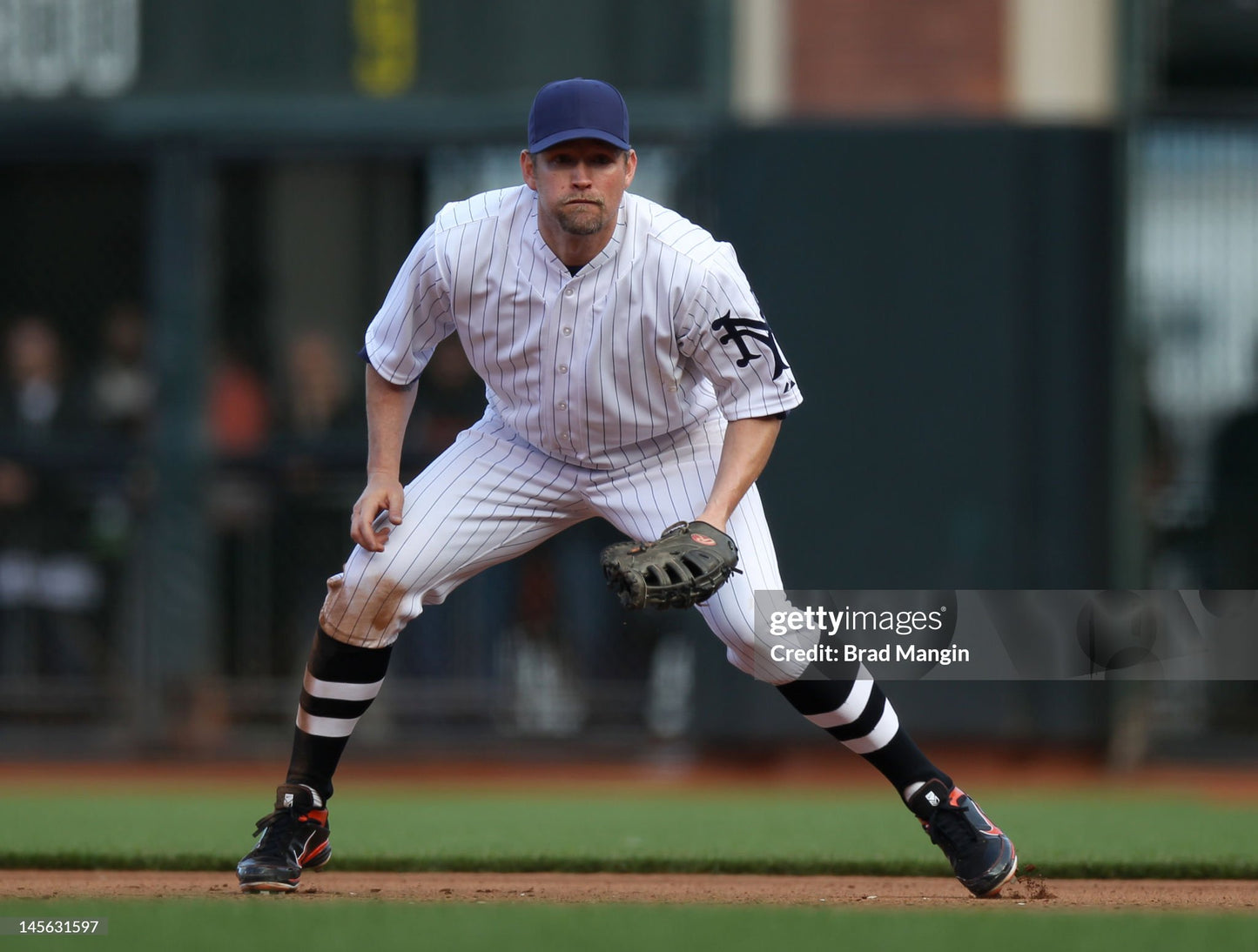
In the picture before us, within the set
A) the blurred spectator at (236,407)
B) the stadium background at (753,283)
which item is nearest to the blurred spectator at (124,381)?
the stadium background at (753,283)

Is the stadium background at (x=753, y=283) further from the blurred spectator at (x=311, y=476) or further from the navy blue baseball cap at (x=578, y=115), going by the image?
the navy blue baseball cap at (x=578, y=115)

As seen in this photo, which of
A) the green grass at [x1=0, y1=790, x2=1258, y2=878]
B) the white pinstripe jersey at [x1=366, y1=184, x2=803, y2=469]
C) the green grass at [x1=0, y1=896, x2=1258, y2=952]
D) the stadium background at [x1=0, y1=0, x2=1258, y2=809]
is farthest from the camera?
the stadium background at [x1=0, y1=0, x2=1258, y2=809]

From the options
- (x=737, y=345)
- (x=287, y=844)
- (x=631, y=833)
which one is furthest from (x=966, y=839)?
(x=631, y=833)

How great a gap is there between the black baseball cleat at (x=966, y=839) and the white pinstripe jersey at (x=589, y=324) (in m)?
1.02

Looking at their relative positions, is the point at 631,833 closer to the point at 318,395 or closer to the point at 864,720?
the point at 864,720

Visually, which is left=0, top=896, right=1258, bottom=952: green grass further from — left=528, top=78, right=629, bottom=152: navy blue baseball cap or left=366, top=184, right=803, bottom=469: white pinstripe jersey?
left=528, top=78, right=629, bottom=152: navy blue baseball cap

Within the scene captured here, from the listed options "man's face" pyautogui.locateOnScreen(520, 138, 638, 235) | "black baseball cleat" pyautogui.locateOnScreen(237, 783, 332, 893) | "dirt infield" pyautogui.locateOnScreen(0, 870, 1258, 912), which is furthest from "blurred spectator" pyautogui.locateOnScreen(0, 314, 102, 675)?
"man's face" pyautogui.locateOnScreen(520, 138, 638, 235)

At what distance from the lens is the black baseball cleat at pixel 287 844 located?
439cm

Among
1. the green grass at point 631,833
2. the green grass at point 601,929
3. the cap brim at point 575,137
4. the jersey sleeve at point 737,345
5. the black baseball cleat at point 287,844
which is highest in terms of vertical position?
the cap brim at point 575,137

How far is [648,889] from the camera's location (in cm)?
474

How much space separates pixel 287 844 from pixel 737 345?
5.31ft

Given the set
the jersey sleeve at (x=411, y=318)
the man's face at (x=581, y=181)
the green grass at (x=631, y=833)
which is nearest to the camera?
the man's face at (x=581, y=181)

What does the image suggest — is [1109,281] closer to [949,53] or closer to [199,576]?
[949,53]

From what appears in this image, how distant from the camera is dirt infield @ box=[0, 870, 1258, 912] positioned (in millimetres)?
4398
